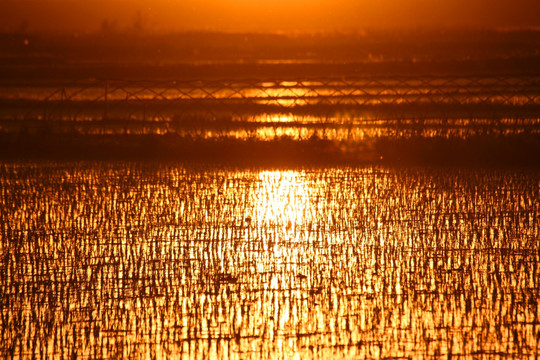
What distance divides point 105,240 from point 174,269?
71 cm

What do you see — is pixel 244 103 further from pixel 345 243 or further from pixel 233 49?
pixel 233 49

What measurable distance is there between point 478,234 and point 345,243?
2.31 ft

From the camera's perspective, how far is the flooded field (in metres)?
3.27

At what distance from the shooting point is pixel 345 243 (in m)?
4.83

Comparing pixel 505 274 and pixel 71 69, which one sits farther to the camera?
pixel 71 69

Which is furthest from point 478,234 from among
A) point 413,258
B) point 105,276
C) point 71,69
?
point 71,69

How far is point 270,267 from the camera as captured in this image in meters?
4.33

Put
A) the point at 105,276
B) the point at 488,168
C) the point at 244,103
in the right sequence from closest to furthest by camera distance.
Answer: the point at 105,276 < the point at 488,168 < the point at 244,103

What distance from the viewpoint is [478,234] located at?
4949 millimetres

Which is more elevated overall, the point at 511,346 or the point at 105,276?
the point at 105,276

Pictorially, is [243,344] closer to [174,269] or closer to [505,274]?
[174,269]

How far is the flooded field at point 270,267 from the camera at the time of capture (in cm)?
327

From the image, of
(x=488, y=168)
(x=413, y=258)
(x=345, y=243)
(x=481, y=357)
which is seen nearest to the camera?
(x=481, y=357)

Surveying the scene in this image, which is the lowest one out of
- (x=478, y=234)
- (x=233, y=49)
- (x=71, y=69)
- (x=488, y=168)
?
(x=478, y=234)
